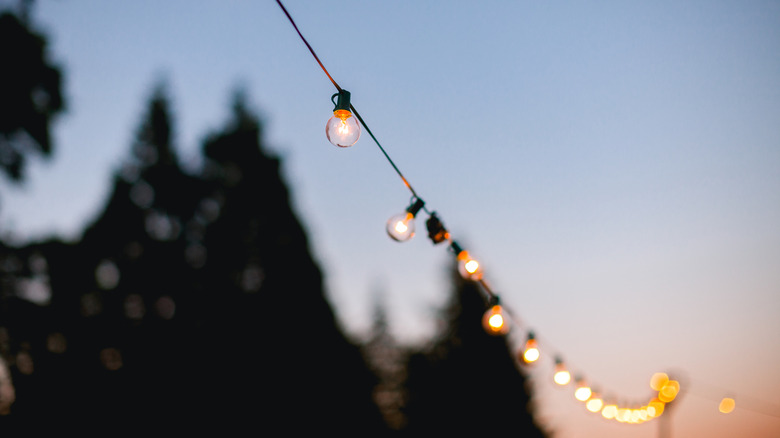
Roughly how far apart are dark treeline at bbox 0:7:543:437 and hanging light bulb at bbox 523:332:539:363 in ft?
40.5

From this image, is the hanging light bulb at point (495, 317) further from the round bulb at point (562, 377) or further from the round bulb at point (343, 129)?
the round bulb at point (343, 129)

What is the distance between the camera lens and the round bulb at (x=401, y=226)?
203 inches

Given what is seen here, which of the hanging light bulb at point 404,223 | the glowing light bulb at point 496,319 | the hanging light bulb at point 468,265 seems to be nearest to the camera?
the hanging light bulb at point 404,223

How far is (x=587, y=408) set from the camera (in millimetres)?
10891

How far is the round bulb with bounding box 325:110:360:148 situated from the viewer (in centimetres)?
383

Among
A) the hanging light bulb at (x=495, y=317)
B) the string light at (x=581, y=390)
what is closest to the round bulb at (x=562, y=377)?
the string light at (x=581, y=390)

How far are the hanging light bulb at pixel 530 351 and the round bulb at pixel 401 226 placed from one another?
11.6ft

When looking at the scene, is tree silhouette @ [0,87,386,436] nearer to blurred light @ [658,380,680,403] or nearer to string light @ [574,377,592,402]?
string light @ [574,377,592,402]

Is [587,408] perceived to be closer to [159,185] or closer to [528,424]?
[528,424]

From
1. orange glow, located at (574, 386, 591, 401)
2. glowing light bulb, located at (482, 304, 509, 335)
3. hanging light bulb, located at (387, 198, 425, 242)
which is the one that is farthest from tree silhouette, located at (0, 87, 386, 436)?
hanging light bulb, located at (387, 198, 425, 242)

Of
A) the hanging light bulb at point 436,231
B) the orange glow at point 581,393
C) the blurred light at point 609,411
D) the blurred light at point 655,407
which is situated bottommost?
the blurred light at point 655,407

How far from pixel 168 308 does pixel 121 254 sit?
321cm

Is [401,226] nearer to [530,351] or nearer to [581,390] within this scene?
[530,351]

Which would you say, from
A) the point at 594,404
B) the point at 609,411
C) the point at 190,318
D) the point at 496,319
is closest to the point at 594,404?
the point at 594,404
